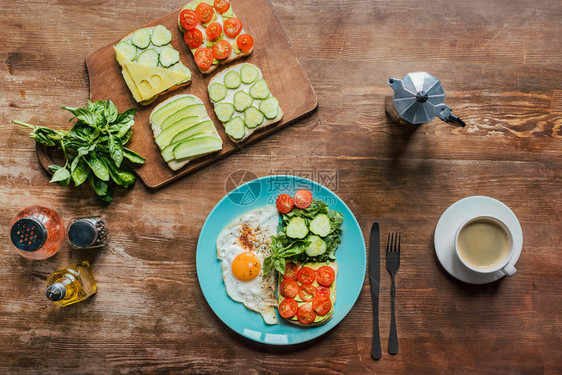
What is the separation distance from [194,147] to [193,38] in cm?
87

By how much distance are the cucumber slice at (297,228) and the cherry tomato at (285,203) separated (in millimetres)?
93

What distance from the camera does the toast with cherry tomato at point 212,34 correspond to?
3.02 metres

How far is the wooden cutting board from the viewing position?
3.07 m

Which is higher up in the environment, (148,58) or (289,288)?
(148,58)

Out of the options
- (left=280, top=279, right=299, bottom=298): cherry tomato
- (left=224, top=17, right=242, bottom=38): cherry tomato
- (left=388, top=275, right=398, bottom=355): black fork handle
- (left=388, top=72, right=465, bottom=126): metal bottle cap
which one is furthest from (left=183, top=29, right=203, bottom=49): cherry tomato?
(left=388, top=275, right=398, bottom=355): black fork handle

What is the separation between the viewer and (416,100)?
267 cm

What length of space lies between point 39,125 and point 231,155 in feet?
5.25

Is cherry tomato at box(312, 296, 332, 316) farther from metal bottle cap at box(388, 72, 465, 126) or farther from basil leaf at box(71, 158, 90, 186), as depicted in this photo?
basil leaf at box(71, 158, 90, 186)

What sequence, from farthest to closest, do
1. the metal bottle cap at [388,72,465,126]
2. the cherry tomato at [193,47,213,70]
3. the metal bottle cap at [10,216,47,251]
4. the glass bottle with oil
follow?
1. the cherry tomato at [193,47,213,70]
2. the glass bottle with oil
3. the metal bottle cap at [10,216,47,251]
4. the metal bottle cap at [388,72,465,126]

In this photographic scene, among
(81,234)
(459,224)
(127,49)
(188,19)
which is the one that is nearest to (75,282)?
(81,234)

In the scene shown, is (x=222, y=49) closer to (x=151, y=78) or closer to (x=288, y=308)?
(x=151, y=78)

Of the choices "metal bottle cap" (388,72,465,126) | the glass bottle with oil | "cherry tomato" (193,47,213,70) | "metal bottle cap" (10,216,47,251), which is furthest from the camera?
"cherry tomato" (193,47,213,70)

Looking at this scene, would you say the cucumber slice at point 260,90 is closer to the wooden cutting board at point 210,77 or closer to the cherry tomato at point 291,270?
the wooden cutting board at point 210,77

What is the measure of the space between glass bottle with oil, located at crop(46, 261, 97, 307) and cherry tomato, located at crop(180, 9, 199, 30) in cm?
205
